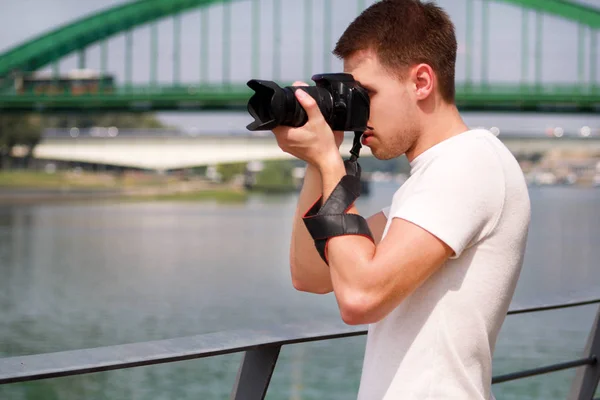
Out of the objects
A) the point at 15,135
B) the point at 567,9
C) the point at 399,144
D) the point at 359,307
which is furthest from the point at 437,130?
the point at 567,9

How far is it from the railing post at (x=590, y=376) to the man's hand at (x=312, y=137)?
1284mm

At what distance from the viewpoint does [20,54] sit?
5062cm

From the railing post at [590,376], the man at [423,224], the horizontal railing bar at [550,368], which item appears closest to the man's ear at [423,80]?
the man at [423,224]

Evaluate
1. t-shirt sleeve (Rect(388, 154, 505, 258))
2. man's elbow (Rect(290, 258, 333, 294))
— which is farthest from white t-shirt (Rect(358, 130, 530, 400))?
man's elbow (Rect(290, 258, 333, 294))

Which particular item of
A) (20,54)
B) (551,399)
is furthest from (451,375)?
Answer: (20,54)

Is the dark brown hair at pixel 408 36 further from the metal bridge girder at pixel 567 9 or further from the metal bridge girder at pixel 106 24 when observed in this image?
the metal bridge girder at pixel 567 9

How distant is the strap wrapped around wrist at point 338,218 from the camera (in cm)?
130

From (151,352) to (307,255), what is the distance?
0.90 ft

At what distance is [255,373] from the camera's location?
165cm

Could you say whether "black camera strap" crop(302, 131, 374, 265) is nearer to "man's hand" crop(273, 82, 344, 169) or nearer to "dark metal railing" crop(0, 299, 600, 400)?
"man's hand" crop(273, 82, 344, 169)

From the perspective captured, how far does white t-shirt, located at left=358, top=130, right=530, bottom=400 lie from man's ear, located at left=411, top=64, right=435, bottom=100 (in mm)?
73

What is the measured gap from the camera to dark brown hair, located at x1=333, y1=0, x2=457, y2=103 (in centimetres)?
135

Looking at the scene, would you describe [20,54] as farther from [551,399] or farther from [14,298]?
[551,399]

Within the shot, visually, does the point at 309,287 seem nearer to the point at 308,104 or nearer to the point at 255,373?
the point at 255,373
